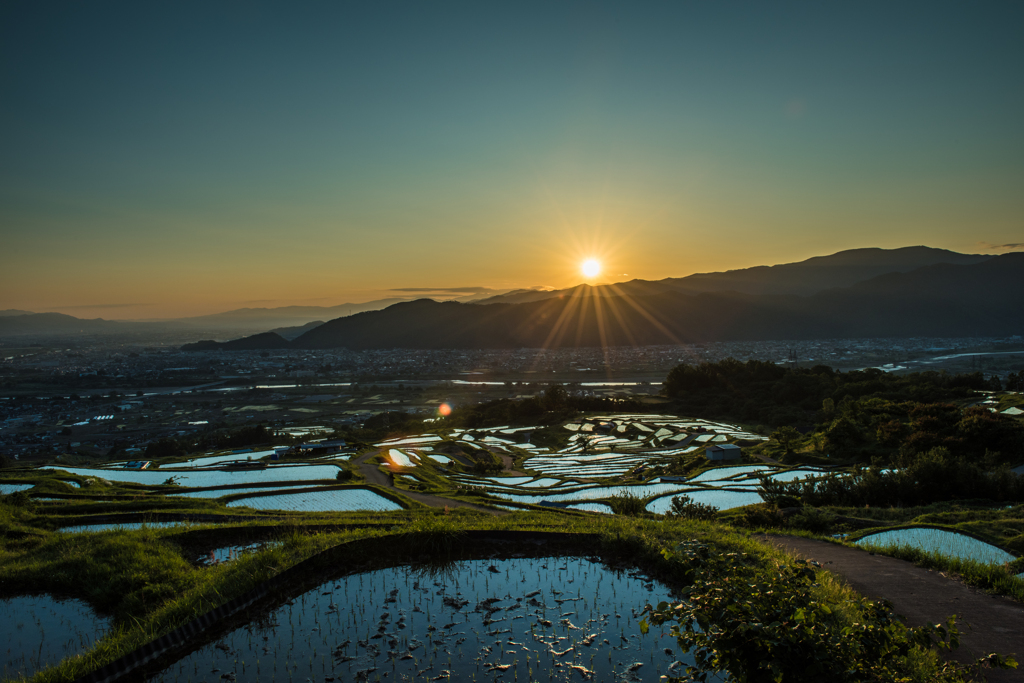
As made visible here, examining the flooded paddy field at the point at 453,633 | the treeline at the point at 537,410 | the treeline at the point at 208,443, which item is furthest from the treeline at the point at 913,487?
the treeline at the point at 208,443

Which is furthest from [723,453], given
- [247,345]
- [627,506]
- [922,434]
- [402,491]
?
[247,345]

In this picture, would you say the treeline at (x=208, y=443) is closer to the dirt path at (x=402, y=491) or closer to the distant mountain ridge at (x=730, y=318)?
the dirt path at (x=402, y=491)

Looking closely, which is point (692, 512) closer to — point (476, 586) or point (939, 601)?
point (939, 601)

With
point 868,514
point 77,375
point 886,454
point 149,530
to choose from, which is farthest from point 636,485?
point 77,375

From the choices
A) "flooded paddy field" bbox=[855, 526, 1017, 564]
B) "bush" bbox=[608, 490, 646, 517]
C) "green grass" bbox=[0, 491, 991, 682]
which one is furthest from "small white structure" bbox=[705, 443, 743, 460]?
"green grass" bbox=[0, 491, 991, 682]

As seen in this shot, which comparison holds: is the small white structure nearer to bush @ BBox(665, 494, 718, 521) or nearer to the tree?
the tree

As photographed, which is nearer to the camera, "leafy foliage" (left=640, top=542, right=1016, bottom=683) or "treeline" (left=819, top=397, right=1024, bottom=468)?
"leafy foliage" (left=640, top=542, right=1016, bottom=683)
